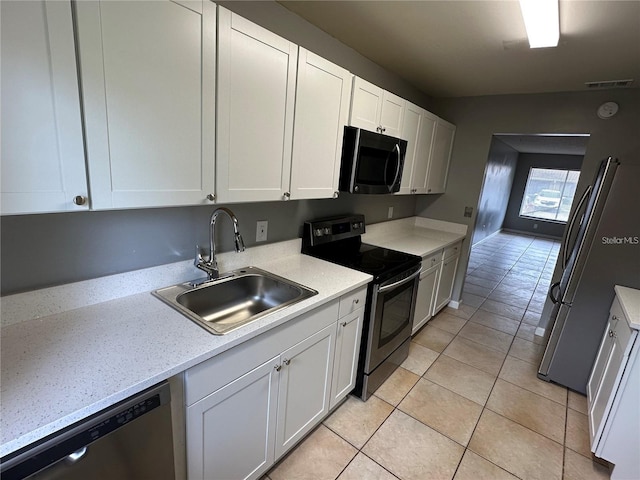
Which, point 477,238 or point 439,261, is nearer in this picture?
point 439,261

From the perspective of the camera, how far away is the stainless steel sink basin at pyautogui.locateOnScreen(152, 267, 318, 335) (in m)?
1.52

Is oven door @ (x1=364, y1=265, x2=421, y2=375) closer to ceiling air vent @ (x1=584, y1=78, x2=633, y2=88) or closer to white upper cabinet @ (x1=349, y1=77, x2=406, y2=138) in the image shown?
white upper cabinet @ (x1=349, y1=77, x2=406, y2=138)

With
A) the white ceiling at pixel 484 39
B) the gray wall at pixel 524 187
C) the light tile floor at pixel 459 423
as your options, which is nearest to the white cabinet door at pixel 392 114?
the white ceiling at pixel 484 39

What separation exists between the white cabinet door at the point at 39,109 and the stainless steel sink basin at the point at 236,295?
Result: 665 mm

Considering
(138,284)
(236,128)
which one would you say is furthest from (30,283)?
(236,128)

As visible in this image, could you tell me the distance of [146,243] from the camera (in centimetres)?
146

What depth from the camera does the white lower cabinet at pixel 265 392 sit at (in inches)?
45.6

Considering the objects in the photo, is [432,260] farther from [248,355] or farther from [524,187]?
[524,187]

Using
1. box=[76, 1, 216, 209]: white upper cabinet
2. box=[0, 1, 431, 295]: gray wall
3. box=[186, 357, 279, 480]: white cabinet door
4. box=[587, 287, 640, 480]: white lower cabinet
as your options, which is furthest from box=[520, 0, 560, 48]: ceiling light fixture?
box=[186, 357, 279, 480]: white cabinet door

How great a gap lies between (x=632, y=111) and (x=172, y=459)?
3.95 metres

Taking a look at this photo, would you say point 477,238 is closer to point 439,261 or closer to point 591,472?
point 439,261

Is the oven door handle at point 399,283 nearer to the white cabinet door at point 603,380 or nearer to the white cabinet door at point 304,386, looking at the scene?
the white cabinet door at point 304,386

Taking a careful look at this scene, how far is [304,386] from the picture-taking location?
164 centimetres

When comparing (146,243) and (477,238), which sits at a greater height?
(146,243)
